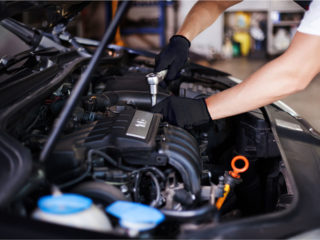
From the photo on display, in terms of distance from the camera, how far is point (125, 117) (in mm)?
1052

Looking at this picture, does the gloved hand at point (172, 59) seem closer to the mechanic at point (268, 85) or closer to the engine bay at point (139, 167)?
the engine bay at point (139, 167)

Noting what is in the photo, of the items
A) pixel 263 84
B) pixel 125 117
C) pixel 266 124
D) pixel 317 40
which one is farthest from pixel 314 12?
pixel 125 117

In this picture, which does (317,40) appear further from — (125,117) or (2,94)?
(2,94)

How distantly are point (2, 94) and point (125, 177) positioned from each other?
0.43m

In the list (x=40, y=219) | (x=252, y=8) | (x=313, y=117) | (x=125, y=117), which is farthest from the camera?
(x=252, y=8)

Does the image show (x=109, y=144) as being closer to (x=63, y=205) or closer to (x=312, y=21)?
(x=63, y=205)

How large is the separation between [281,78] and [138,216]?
0.63m

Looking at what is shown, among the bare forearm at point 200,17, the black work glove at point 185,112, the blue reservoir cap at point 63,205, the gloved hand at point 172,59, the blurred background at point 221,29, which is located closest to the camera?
the blue reservoir cap at point 63,205

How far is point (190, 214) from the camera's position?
0.81 m

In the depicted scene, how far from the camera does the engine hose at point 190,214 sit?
0.81 metres

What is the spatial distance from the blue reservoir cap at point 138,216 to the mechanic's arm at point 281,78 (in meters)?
0.54

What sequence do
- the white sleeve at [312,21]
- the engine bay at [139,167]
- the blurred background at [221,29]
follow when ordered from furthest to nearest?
the blurred background at [221,29] < the white sleeve at [312,21] < the engine bay at [139,167]

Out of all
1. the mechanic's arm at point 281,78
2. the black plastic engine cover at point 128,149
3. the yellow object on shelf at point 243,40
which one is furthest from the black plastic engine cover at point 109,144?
the yellow object on shelf at point 243,40

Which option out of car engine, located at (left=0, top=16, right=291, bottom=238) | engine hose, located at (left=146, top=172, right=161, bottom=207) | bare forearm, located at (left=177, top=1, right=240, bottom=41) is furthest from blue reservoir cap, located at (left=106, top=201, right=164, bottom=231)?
bare forearm, located at (left=177, top=1, right=240, bottom=41)
